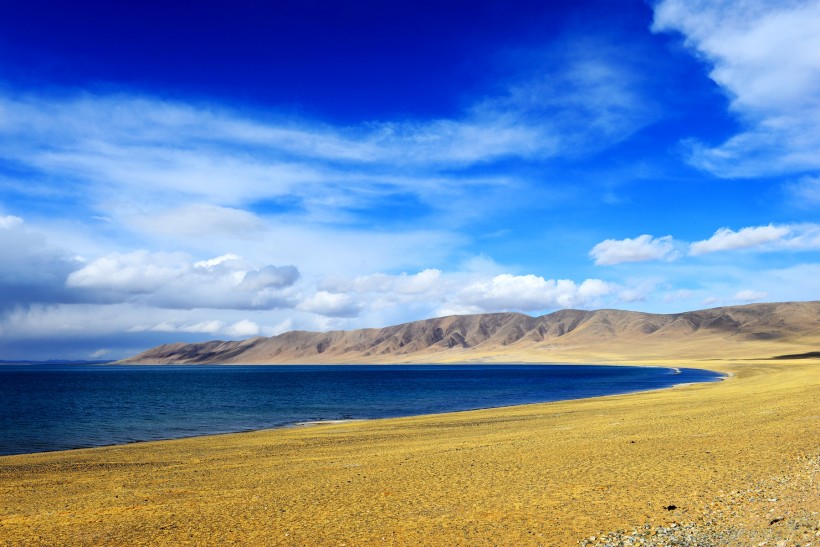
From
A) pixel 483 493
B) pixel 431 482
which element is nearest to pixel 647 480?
pixel 483 493

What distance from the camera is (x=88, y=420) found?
41.4m

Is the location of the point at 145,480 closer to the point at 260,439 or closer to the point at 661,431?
the point at 260,439

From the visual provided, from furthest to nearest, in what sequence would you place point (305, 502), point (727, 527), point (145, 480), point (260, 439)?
point (260, 439) < point (145, 480) < point (305, 502) < point (727, 527)

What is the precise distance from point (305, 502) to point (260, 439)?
1531 centimetres

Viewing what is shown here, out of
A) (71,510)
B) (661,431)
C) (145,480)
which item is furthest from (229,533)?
(661,431)

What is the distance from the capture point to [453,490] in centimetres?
1298

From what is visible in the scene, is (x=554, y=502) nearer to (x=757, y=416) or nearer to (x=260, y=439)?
(x=757, y=416)

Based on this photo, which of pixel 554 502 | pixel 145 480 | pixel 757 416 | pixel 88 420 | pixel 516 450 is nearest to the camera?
pixel 554 502

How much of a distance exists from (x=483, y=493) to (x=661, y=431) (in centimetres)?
1130

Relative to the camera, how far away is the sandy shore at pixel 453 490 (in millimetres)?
9648

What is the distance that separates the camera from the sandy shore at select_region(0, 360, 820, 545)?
965 centimetres

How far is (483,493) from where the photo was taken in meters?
12.5

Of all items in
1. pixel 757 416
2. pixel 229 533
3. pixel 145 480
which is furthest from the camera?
pixel 757 416

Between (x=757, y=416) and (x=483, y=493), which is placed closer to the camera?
(x=483, y=493)
